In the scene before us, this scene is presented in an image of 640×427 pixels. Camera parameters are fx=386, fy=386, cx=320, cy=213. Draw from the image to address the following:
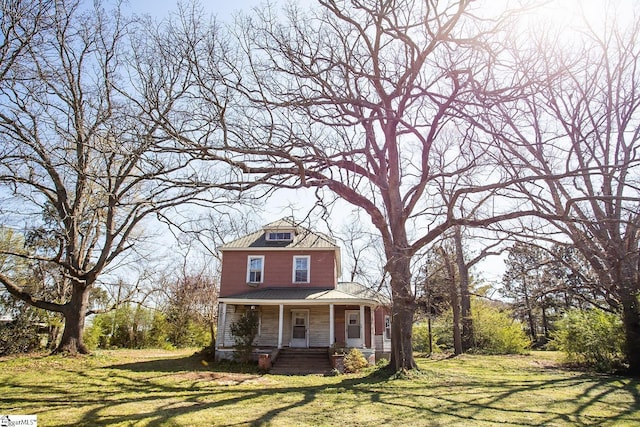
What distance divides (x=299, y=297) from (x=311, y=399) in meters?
9.92

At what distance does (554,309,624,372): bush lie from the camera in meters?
13.7

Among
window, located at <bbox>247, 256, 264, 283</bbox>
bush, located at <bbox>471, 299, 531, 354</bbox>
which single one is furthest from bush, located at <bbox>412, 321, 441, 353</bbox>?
window, located at <bbox>247, 256, 264, 283</bbox>

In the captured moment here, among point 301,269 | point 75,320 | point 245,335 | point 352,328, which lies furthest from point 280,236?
point 75,320

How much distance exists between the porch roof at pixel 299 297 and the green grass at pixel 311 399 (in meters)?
5.48

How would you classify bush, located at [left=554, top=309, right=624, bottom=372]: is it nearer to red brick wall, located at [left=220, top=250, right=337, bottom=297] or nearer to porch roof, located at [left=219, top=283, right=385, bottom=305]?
porch roof, located at [left=219, top=283, right=385, bottom=305]

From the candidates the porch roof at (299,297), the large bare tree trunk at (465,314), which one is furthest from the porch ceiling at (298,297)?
the large bare tree trunk at (465,314)

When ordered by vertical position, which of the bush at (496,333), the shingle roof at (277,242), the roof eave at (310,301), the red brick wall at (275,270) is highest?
the shingle roof at (277,242)

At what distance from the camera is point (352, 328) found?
781 inches

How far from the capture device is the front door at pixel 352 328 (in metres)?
19.2

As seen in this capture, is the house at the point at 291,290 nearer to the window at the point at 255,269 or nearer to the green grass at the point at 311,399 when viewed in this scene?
the window at the point at 255,269

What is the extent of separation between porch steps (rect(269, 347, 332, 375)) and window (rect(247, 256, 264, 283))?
398 cm

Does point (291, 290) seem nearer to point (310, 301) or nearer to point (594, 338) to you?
point (310, 301)

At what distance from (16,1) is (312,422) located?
41.0 feet

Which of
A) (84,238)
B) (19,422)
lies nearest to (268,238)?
(84,238)
